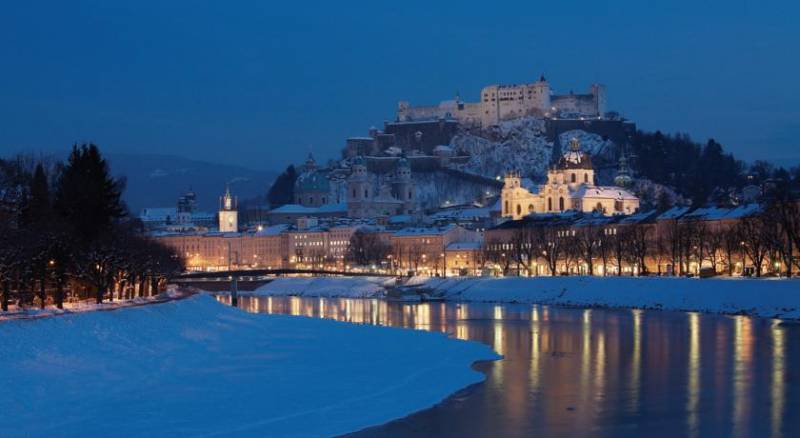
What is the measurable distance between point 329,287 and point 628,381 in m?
74.8

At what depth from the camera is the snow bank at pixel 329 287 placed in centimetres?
9669

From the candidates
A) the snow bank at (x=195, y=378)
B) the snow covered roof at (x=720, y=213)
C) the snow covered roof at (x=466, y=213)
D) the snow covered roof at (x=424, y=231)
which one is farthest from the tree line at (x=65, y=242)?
the snow covered roof at (x=466, y=213)

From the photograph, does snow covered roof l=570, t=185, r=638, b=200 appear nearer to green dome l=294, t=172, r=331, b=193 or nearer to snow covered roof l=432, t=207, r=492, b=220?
snow covered roof l=432, t=207, r=492, b=220

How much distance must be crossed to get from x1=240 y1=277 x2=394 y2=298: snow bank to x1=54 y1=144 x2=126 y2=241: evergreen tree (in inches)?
1774

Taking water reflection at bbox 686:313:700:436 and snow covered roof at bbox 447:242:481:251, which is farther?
snow covered roof at bbox 447:242:481:251

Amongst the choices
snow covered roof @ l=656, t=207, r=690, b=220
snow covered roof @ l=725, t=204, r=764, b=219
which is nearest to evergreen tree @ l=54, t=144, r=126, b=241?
snow covered roof @ l=725, t=204, r=764, b=219

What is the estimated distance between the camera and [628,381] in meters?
29.4

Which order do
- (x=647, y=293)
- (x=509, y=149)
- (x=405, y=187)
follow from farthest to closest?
(x=405, y=187)
(x=509, y=149)
(x=647, y=293)

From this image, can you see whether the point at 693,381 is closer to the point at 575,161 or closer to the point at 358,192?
the point at 575,161

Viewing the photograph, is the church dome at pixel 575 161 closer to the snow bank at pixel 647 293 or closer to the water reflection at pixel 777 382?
the snow bank at pixel 647 293

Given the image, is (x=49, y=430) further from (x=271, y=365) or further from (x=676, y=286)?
(x=676, y=286)

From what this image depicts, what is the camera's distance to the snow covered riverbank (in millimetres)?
54625

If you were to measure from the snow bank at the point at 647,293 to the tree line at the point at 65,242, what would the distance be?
80.4 ft

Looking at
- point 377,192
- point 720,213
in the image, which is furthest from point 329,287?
point 377,192
